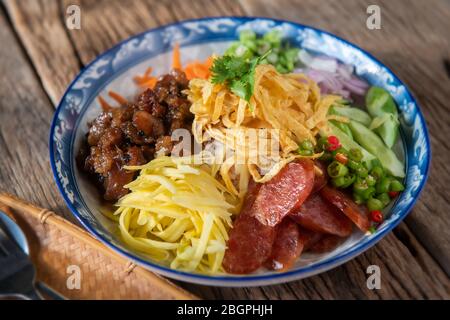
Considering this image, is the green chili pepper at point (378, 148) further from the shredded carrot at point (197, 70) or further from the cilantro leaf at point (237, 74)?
the shredded carrot at point (197, 70)

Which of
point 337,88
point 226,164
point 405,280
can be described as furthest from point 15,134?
point 405,280

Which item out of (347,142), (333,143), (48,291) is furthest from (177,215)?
(347,142)

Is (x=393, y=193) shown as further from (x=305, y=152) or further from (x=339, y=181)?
(x=305, y=152)

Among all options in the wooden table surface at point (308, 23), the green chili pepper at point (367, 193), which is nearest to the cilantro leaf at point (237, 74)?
the green chili pepper at point (367, 193)

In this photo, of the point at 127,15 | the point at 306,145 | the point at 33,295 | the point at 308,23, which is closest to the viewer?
the point at 33,295

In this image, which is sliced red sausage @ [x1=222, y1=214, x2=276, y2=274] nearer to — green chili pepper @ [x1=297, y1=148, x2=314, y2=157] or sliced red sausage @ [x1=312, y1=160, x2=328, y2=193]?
sliced red sausage @ [x1=312, y1=160, x2=328, y2=193]

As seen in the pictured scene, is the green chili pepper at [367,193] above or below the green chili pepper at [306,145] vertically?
below
